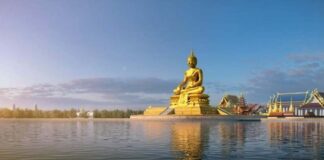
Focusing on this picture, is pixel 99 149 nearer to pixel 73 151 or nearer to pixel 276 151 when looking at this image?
pixel 73 151

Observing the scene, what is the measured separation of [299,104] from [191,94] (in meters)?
29.5

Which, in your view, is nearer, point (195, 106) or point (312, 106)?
point (195, 106)

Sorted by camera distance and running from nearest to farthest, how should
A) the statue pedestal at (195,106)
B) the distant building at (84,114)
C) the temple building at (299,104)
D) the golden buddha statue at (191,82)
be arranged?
the statue pedestal at (195,106)
the golden buddha statue at (191,82)
the temple building at (299,104)
the distant building at (84,114)

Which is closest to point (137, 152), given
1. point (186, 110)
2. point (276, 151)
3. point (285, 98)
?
point (276, 151)

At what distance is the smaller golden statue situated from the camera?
6586cm

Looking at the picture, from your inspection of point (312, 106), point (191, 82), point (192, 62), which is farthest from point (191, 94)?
point (312, 106)

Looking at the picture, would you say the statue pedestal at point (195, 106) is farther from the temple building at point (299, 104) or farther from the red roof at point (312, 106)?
the red roof at point (312, 106)

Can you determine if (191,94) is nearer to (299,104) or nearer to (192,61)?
(192,61)

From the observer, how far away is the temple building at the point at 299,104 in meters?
75.6

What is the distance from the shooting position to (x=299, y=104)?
86.1m

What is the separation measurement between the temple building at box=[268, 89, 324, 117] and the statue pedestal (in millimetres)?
12342

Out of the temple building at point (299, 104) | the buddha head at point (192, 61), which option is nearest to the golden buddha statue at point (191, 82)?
the buddha head at point (192, 61)

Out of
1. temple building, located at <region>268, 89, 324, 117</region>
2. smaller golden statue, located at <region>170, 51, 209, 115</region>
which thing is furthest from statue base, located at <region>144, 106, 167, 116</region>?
temple building, located at <region>268, 89, 324, 117</region>

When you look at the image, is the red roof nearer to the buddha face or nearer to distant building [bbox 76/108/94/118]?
the buddha face
